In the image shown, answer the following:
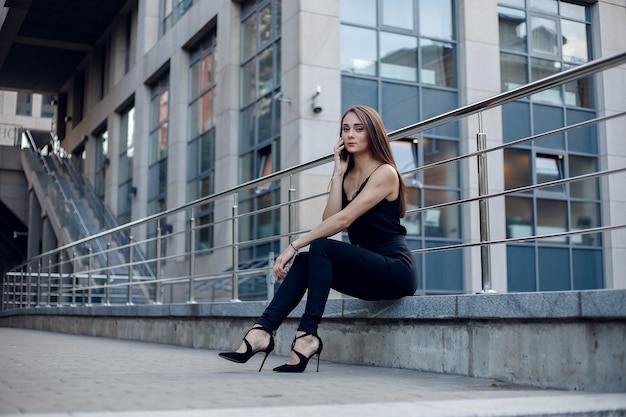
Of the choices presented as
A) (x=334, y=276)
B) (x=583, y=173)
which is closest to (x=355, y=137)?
(x=334, y=276)

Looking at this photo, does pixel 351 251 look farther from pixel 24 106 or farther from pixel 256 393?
pixel 24 106

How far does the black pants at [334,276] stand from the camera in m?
4.70

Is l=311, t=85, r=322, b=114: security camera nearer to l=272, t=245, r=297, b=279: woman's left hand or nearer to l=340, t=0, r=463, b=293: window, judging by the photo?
l=340, t=0, r=463, b=293: window

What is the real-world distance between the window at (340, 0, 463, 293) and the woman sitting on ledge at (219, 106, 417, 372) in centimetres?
1118

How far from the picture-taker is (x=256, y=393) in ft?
12.2

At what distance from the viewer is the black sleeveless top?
197 inches

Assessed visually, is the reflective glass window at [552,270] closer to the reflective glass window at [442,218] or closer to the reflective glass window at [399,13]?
the reflective glass window at [442,218]

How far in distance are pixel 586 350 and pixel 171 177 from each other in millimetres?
19424

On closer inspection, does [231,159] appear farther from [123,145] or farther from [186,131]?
[123,145]

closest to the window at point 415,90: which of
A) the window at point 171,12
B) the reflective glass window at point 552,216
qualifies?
the reflective glass window at point 552,216

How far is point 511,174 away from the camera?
58.0 ft

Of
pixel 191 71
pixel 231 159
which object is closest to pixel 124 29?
pixel 191 71

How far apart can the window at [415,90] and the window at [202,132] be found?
17.2 feet

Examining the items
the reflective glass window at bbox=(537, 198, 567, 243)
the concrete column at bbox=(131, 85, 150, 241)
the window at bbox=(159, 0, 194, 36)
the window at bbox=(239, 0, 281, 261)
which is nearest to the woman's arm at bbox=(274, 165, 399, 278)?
the window at bbox=(239, 0, 281, 261)
